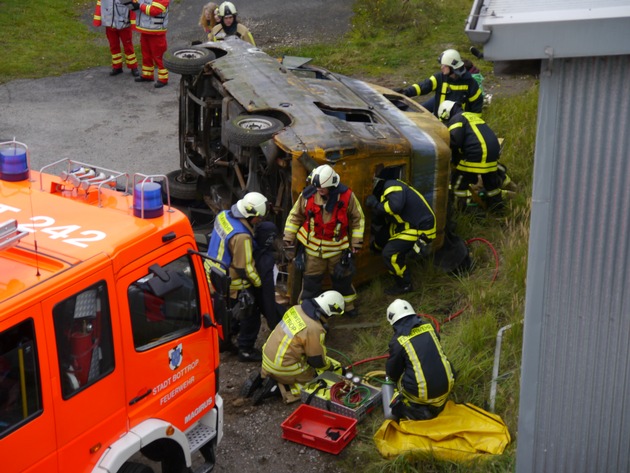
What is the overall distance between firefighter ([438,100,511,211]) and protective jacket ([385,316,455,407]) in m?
3.14

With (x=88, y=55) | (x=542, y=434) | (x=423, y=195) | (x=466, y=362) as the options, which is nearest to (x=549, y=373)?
(x=542, y=434)

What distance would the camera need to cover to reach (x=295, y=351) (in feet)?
23.7

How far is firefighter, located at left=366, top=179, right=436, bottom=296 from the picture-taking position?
8.30 m

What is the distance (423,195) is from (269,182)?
4.81ft

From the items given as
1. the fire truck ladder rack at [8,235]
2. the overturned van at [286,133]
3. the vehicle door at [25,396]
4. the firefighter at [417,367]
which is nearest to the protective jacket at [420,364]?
the firefighter at [417,367]

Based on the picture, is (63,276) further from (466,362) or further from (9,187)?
(466,362)

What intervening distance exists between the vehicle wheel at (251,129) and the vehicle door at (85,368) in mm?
3243

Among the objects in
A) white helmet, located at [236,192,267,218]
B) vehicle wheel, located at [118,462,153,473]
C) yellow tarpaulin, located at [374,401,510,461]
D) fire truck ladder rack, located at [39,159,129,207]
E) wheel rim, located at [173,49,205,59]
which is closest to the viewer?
vehicle wheel, located at [118,462,153,473]

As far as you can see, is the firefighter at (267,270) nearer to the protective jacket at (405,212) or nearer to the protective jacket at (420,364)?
the protective jacket at (405,212)

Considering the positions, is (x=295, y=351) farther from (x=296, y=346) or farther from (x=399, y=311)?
(x=399, y=311)

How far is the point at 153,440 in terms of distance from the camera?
5.34 metres

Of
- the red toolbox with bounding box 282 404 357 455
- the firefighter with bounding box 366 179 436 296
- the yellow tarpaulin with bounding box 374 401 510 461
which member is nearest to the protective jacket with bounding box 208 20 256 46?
the firefighter with bounding box 366 179 436 296

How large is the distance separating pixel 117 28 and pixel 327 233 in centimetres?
771

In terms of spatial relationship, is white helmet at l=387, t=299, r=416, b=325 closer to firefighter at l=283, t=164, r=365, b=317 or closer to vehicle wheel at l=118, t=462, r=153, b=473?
firefighter at l=283, t=164, r=365, b=317
